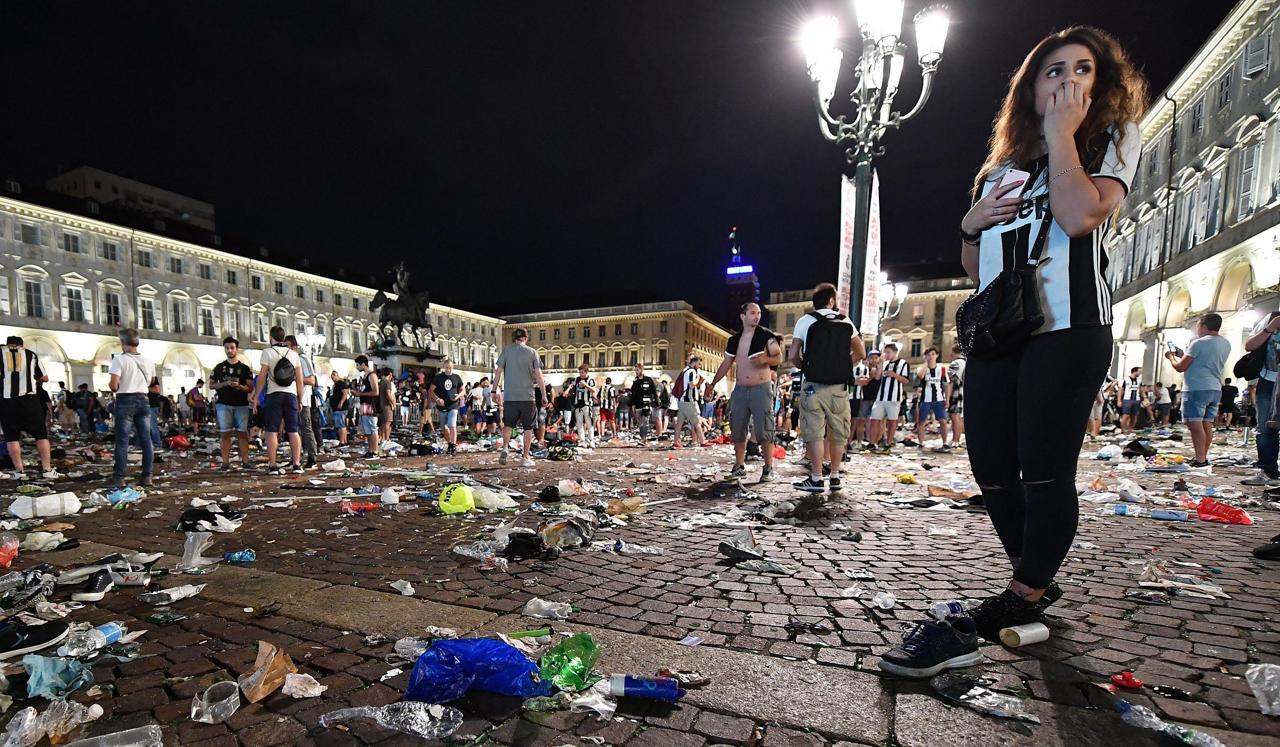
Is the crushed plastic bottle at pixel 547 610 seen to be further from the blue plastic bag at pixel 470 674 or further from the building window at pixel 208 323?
the building window at pixel 208 323

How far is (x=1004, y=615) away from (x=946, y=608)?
31 cm

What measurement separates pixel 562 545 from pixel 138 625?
2021 millimetres

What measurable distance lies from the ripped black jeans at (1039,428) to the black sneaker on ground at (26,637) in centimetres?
370

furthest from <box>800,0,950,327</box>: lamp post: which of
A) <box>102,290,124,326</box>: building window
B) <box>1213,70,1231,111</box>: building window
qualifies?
<box>102,290,124,326</box>: building window

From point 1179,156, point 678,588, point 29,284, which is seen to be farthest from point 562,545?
point 29,284

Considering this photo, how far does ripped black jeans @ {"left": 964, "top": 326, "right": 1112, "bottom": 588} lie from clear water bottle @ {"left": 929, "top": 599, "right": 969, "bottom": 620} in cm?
35

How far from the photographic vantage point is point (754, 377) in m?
6.20

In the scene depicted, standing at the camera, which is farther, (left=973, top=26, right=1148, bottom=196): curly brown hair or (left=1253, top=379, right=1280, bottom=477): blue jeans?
(left=1253, top=379, right=1280, bottom=477): blue jeans

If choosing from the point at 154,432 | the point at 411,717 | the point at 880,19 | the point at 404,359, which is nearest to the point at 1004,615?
the point at 411,717

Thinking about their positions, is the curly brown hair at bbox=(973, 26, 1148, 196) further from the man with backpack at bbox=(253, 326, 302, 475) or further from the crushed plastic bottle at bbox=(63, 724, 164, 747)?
the man with backpack at bbox=(253, 326, 302, 475)

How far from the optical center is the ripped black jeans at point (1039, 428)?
6.26 ft

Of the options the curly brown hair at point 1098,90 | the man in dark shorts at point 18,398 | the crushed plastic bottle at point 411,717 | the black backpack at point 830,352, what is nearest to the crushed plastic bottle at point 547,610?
the crushed plastic bottle at point 411,717

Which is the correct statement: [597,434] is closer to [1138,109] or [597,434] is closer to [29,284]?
[1138,109]

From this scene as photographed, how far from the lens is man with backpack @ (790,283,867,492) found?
17.7 ft
